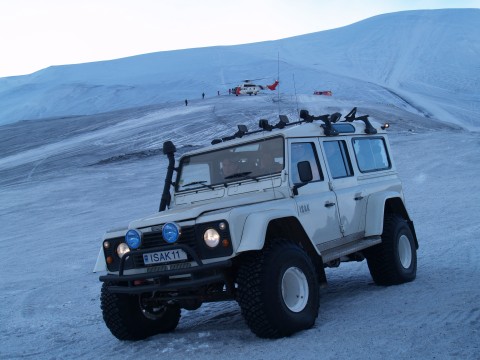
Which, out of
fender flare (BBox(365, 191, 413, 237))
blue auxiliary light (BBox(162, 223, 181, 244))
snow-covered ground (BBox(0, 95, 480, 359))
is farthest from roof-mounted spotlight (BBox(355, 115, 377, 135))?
blue auxiliary light (BBox(162, 223, 181, 244))

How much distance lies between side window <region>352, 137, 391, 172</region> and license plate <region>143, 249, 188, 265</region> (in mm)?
3036

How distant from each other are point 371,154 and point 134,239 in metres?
3.68

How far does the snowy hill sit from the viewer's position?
60719 mm

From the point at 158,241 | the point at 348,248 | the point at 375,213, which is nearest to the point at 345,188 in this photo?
the point at 375,213

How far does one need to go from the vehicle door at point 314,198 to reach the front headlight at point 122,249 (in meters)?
1.67

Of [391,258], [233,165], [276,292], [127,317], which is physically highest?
[233,165]

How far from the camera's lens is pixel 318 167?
6734 mm

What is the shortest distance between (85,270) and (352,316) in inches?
254

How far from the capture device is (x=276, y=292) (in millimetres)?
5223

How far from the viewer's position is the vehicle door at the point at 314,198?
611cm

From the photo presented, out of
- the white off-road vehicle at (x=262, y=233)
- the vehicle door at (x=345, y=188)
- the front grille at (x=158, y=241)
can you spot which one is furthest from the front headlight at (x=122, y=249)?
the vehicle door at (x=345, y=188)

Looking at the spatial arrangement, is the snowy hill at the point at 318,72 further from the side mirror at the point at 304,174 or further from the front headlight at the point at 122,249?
the front headlight at the point at 122,249

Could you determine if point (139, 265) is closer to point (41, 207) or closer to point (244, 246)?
point (244, 246)

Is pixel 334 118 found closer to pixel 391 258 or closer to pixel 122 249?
pixel 391 258
